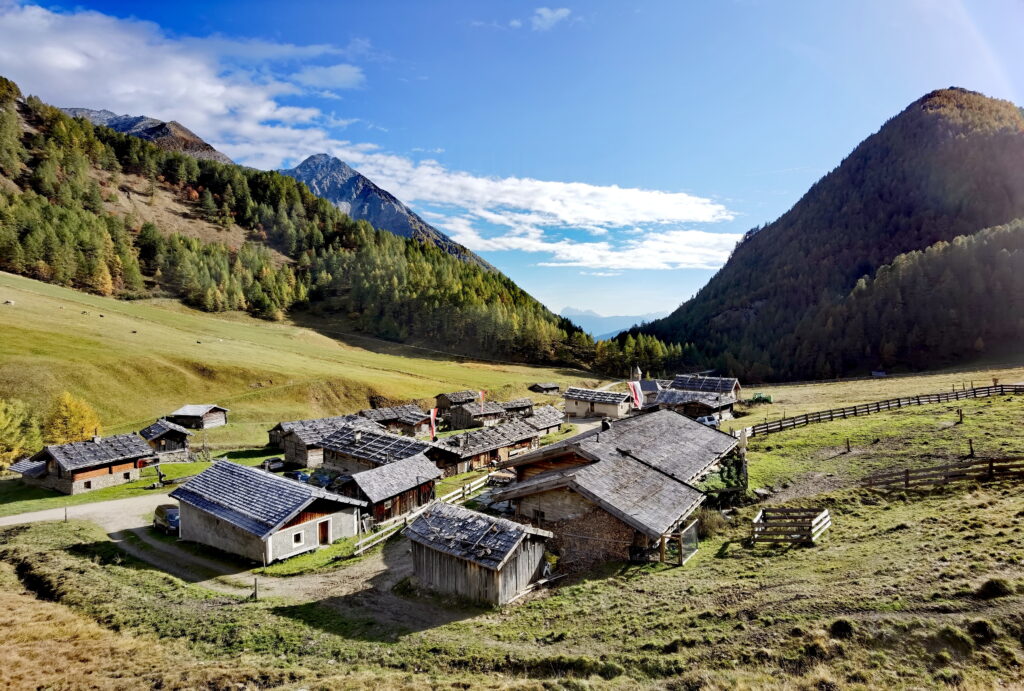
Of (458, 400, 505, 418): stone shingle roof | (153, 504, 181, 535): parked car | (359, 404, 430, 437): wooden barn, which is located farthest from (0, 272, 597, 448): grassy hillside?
(153, 504, 181, 535): parked car

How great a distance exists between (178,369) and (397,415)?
36724 mm

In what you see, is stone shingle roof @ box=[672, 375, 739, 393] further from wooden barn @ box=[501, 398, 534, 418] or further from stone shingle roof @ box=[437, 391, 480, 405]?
stone shingle roof @ box=[437, 391, 480, 405]

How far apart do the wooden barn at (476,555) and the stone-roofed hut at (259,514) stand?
10.6 m

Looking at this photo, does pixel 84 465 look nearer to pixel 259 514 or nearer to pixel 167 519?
pixel 167 519

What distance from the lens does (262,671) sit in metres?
16.8

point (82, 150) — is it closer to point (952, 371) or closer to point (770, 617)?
point (770, 617)

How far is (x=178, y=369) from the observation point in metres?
Answer: 79.8

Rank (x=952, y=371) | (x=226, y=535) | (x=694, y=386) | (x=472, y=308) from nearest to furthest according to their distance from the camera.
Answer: (x=226, y=535) < (x=694, y=386) < (x=952, y=371) < (x=472, y=308)

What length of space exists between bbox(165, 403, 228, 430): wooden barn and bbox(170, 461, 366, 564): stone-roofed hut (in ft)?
125

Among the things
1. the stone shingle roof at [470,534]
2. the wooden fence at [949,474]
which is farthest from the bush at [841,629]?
the wooden fence at [949,474]

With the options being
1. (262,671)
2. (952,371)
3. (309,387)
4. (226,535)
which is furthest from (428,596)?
(952,371)

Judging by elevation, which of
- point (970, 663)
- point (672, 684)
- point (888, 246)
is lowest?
point (672, 684)

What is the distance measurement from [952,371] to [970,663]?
111 meters

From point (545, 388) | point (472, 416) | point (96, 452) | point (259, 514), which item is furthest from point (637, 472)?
point (545, 388)
